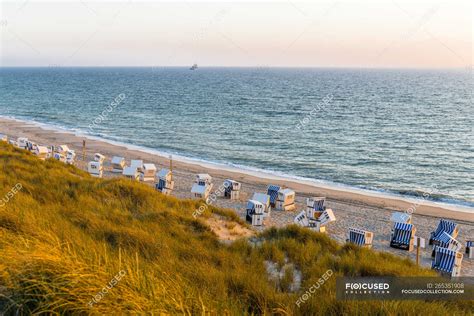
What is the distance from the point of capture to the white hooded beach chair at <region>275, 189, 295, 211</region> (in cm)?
Result: 1730

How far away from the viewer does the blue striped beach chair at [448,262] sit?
427 inches

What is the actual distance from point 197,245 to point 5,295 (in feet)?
12.2

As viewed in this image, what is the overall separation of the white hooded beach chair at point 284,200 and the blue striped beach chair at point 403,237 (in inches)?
189

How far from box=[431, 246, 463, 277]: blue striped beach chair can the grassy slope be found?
370 cm

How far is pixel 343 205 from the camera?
19.0m

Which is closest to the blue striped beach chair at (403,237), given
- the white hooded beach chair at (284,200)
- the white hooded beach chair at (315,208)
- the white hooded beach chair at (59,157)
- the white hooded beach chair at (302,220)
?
the white hooded beach chair at (315,208)

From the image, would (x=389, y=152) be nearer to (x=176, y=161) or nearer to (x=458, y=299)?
(x=176, y=161)

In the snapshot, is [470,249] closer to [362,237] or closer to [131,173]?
[362,237]

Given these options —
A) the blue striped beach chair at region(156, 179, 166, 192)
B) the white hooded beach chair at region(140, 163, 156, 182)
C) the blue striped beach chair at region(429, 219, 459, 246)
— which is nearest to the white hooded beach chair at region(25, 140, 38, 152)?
the white hooded beach chair at region(140, 163, 156, 182)

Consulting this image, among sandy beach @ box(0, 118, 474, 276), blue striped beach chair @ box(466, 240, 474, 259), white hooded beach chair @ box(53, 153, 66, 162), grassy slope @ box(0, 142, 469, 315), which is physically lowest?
sandy beach @ box(0, 118, 474, 276)

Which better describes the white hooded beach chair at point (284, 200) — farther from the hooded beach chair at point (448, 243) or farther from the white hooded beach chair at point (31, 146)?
the white hooded beach chair at point (31, 146)

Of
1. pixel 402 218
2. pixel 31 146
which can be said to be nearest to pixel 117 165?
pixel 31 146

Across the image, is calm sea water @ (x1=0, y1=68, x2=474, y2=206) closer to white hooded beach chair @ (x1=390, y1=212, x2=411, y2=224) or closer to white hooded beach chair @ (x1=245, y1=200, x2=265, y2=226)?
white hooded beach chair @ (x1=390, y1=212, x2=411, y2=224)

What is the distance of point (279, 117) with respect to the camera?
170 ft
